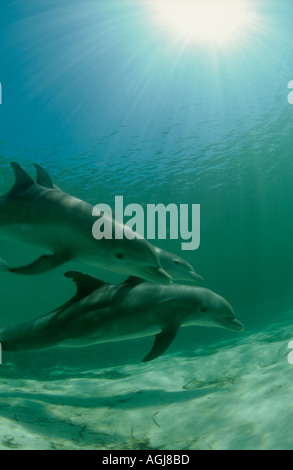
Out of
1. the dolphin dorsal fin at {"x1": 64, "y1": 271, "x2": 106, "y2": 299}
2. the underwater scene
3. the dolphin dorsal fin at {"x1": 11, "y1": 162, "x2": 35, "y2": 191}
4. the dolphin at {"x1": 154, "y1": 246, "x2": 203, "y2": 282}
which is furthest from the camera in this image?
the dolphin at {"x1": 154, "y1": 246, "x2": 203, "y2": 282}

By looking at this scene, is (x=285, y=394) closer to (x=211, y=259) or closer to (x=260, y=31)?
(x=260, y=31)

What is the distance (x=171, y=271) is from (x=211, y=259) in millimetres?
79896

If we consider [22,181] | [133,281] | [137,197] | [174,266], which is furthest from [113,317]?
[137,197]

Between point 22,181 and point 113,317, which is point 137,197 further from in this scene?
point 113,317

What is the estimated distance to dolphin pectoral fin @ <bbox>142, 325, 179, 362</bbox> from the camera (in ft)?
13.3

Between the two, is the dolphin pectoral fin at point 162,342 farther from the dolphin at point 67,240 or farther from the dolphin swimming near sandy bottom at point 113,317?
the dolphin at point 67,240

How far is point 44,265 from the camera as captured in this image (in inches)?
151

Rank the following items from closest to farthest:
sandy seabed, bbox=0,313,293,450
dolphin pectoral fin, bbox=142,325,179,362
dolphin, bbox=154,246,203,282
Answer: sandy seabed, bbox=0,313,293,450 → dolphin pectoral fin, bbox=142,325,179,362 → dolphin, bbox=154,246,203,282

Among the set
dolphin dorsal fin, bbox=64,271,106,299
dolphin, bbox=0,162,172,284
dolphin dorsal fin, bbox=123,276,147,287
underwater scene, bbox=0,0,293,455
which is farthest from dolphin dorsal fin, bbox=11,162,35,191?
dolphin dorsal fin, bbox=123,276,147,287

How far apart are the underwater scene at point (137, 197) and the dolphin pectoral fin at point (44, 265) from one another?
2 cm

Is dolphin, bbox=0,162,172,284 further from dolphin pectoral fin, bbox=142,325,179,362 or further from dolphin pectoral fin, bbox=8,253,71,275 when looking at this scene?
dolphin pectoral fin, bbox=142,325,179,362

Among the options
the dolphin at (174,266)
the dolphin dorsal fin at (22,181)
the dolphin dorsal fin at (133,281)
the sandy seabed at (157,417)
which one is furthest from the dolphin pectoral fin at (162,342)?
the dolphin dorsal fin at (22,181)

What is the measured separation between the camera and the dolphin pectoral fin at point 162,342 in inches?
159

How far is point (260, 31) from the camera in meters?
14.1
